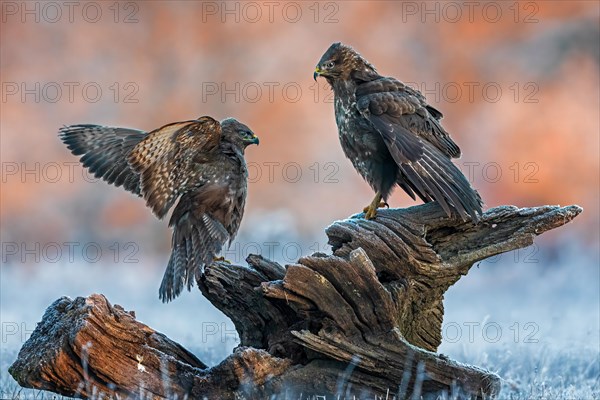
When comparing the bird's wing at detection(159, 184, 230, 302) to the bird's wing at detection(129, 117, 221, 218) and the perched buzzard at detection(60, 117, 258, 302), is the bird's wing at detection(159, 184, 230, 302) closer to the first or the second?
the perched buzzard at detection(60, 117, 258, 302)

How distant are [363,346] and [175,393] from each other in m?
1.52

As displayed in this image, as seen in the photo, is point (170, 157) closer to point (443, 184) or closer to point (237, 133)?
point (237, 133)

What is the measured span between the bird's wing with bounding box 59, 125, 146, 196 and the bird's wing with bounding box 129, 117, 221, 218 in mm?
349

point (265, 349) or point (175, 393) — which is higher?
point (265, 349)

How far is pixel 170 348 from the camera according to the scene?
7.25 meters

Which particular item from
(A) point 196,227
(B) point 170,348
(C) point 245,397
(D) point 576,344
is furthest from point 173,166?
(D) point 576,344

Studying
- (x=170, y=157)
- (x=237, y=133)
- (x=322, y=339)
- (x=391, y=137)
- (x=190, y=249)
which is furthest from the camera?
(x=237, y=133)

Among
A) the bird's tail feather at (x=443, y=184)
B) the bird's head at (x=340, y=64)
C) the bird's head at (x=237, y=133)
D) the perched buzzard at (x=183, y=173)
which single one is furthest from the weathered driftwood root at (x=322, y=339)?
the bird's head at (x=237, y=133)

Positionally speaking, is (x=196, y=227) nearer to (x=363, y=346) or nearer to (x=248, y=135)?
(x=248, y=135)

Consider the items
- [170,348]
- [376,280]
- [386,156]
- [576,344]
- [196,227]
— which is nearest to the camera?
[376,280]

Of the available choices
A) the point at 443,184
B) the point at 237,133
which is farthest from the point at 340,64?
the point at 443,184

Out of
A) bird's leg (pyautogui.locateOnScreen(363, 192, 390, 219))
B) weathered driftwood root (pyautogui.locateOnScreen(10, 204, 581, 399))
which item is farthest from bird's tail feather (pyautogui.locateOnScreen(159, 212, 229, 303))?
bird's leg (pyautogui.locateOnScreen(363, 192, 390, 219))

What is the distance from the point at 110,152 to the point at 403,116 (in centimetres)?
292

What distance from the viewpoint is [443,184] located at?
736 cm
